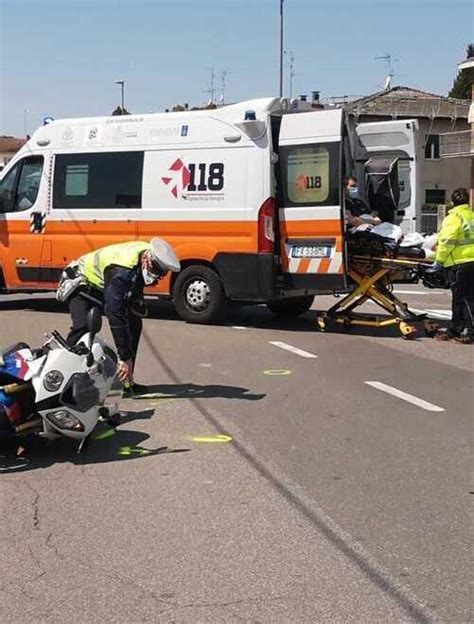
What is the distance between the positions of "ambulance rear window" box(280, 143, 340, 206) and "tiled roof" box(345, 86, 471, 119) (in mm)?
40190

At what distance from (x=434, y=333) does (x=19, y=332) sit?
214 inches

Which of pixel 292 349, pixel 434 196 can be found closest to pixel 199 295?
pixel 292 349

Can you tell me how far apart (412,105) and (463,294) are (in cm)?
4441

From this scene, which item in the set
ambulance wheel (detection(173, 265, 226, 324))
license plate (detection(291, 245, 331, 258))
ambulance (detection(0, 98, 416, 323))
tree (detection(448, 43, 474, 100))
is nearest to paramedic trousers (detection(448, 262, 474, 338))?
ambulance (detection(0, 98, 416, 323))

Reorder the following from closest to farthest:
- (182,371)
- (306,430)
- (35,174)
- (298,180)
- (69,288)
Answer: (306,430) → (69,288) → (182,371) → (298,180) → (35,174)

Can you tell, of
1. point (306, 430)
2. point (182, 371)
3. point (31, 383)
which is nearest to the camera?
point (31, 383)

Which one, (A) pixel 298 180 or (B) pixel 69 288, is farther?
(A) pixel 298 180

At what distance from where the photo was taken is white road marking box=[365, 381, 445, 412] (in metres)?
7.02

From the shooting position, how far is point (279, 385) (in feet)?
25.6

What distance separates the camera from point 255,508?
4.52 m

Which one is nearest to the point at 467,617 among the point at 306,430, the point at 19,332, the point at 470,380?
the point at 306,430

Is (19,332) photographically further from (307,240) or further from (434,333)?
(434,333)

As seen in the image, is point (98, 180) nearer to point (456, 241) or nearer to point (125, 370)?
point (456, 241)

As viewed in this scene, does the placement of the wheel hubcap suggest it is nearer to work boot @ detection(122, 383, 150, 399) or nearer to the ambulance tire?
the ambulance tire
